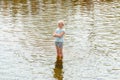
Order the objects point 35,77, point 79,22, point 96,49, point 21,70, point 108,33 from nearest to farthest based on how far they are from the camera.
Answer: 1. point 35,77
2. point 21,70
3. point 96,49
4. point 108,33
5. point 79,22

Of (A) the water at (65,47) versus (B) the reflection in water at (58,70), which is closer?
(B) the reflection in water at (58,70)

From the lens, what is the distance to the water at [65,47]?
1540cm

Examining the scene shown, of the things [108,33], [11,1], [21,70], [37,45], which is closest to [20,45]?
[37,45]

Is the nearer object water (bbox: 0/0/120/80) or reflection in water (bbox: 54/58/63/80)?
reflection in water (bbox: 54/58/63/80)

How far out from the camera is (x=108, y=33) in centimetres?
2402

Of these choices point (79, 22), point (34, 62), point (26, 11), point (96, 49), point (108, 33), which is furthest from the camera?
point (26, 11)

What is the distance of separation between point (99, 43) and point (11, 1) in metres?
27.8

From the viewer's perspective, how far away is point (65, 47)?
66.4ft

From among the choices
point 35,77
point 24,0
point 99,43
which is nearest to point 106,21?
point 99,43

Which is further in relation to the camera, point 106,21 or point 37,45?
point 106,21

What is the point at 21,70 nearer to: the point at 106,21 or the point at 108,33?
the point at 108,33

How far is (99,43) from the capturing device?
2123 cm

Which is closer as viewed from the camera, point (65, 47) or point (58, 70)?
point (58, 70)

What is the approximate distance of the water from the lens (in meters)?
15.4
